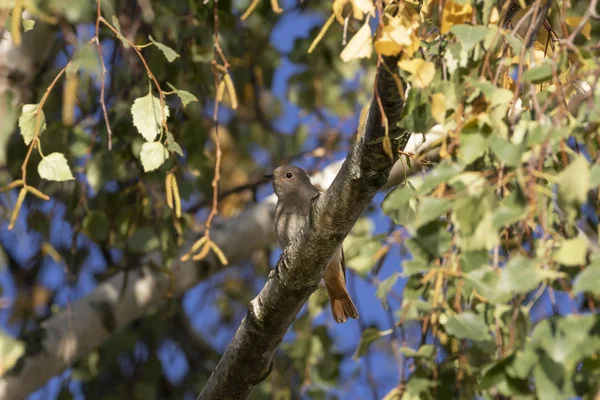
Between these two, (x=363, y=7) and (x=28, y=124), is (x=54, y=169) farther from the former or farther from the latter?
(x=363, y=7)

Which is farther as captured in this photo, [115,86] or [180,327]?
[180,327]

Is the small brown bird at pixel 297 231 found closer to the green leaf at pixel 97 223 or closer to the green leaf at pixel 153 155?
the green leaf at pixel 97 223

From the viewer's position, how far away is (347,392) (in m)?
5.62

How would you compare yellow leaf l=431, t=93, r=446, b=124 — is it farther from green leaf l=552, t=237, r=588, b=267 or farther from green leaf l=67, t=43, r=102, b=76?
green leaf l=67, t=43, r=102, b=76

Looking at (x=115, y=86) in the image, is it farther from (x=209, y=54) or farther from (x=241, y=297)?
(x=241, y=297)

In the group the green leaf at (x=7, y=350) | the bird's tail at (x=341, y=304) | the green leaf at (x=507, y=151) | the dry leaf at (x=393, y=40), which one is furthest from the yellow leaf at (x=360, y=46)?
the bird's tail at (x=341, y=304)

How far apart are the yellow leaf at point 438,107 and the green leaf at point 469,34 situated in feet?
0.35

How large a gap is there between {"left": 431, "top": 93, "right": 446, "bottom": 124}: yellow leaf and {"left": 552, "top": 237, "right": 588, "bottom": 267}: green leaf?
0.39 metres

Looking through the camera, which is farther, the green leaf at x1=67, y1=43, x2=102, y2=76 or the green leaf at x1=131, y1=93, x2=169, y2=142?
the green leaf at x1=131, y1=93, x2=169, y2=142

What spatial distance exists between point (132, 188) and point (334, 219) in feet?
4.78

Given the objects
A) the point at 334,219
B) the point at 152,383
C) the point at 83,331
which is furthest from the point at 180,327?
the point at 334,219

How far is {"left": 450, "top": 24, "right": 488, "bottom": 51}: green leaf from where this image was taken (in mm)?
1690

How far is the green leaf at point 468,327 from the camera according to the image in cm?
168

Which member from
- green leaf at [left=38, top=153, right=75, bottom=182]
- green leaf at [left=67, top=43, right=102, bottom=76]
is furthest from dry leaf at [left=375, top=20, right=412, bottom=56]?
green leaf at [left=38, top=153, right=75, bottom=182]
